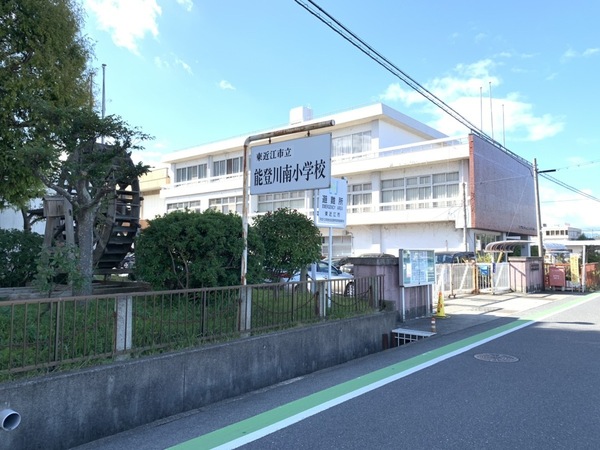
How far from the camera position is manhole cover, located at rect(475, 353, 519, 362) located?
273 inches

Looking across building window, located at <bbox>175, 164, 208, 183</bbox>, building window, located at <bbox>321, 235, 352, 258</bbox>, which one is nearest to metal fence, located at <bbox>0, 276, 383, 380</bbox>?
building window, located at <bbox>321, 235, 352, 258</bbox>

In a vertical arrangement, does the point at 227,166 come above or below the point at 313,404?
above

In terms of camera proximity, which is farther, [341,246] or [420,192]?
[341,246]

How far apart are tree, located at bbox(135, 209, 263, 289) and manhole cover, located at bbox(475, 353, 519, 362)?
4185 millimetres

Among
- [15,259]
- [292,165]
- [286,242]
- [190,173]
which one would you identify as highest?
[190,173]

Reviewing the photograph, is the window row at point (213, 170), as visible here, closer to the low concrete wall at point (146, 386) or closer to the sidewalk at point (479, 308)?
the sidewalk at point (479, 308)

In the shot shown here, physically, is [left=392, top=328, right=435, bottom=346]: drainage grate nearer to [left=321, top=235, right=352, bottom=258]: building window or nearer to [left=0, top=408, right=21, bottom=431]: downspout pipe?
[left=0, top=408, right=21, bottom=431]: downspout pipe

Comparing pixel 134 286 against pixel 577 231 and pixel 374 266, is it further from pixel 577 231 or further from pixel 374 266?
pixel 577 231

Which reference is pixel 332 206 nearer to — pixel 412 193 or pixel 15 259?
pixel 15 259

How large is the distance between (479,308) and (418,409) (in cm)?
967

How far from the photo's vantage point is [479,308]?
13.4 meters

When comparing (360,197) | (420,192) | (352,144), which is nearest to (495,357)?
(420,192)

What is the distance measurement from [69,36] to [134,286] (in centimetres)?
547

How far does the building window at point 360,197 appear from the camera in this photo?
104ft
